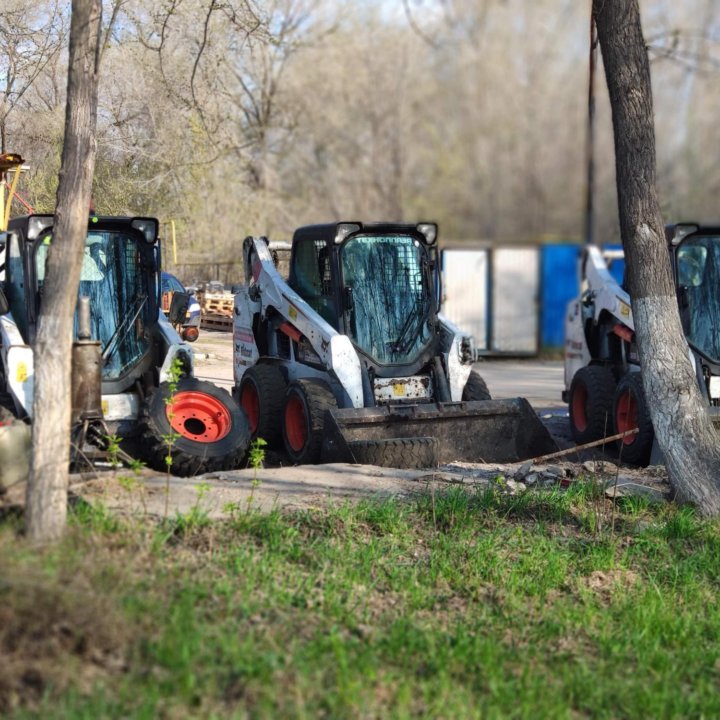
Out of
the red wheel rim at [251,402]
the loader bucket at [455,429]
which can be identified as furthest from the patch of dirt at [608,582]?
the red wheel rim at [251,402]

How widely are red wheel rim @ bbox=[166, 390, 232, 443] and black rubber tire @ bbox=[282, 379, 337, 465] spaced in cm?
105

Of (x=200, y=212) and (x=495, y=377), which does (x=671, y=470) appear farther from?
(x=495, y=377)

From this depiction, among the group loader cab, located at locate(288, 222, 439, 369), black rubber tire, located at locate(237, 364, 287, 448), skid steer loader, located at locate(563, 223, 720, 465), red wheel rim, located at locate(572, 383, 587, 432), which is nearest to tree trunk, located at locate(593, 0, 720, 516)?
skid steer loader, located at locate(563, 223, 720, 465)

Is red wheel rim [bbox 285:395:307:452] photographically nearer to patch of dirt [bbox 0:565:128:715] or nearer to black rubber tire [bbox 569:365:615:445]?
black rubber tire [bbox 569:365:615:445]

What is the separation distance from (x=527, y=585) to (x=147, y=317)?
4.66 m

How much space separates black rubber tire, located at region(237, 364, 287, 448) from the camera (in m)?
10.7

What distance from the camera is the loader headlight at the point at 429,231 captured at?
11031 mm

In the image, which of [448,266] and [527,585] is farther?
[448,266]

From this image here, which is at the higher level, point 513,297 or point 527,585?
point 513,297

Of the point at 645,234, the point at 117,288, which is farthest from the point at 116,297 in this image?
the point at 645,234

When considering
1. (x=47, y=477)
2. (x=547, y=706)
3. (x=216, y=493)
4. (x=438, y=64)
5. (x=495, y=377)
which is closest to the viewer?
(x=547, y=706)

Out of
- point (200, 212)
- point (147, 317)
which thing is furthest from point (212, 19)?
point (147, 317)

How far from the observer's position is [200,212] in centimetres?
1475

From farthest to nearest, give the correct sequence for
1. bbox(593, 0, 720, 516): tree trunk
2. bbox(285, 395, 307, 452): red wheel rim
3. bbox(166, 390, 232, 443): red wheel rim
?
A: bbox(285, 395, 307, 452): red wheel rim < bbox(166, 390, 232, 443): red wheel rim < bbox(593, 0, 720, 516): tree trunk
